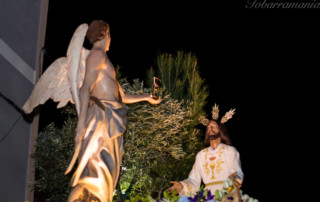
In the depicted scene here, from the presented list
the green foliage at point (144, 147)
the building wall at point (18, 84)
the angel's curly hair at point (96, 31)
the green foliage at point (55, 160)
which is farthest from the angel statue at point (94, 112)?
the green foliage at point (55, 160)

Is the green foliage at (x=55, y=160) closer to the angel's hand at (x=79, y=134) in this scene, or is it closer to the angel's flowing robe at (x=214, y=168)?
the angel's flowing robe at (x=214, y=168)

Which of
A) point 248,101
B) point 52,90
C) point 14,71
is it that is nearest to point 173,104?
point 248,101

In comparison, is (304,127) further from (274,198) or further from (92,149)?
(92,149)

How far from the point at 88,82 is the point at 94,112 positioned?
0.98 ft

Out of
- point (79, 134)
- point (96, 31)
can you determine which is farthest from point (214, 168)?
point (96, 31)

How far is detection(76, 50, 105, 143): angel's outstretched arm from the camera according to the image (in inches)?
151

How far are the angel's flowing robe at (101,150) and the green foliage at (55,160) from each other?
364 cm

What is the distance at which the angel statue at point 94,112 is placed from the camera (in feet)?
12.3

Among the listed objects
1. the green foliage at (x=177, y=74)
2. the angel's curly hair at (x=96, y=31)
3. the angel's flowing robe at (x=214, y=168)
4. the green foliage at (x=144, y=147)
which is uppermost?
the green foliage at (x=177, y=74)

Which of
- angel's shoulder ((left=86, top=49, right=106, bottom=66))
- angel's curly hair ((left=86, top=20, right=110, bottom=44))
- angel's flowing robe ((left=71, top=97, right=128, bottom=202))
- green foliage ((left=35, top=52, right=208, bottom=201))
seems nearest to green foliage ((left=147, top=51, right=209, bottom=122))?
green foliage ((left=35, top=52, right=208, bottom=201))

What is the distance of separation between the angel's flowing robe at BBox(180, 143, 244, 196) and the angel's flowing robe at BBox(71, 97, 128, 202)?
1.23 meters

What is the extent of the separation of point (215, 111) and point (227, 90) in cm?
360

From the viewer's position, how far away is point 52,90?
4.41 m

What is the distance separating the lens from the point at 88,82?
399cm
